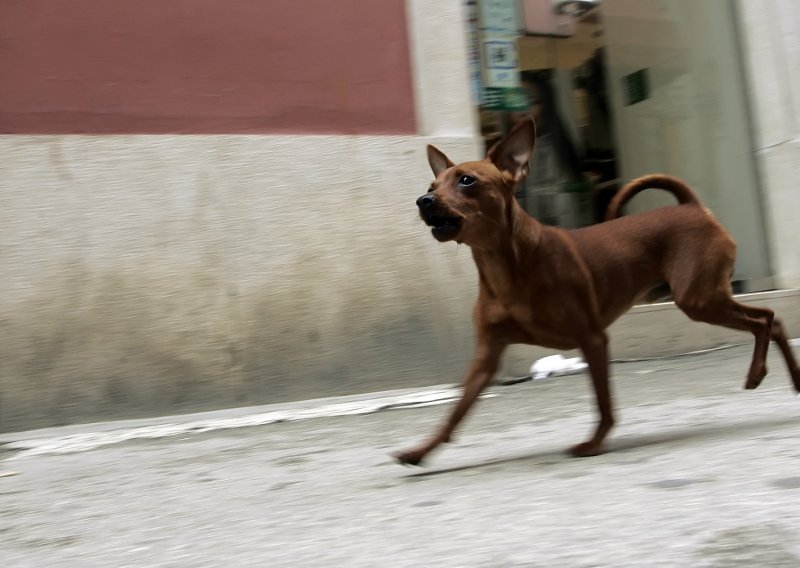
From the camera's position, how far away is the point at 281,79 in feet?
19.1

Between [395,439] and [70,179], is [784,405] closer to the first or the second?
[395,439]

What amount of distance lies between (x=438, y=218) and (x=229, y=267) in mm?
3008

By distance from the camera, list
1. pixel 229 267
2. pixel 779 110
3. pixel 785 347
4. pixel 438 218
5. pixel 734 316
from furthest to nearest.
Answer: pixel 779 110, pixel 229 267, pixel 785 347, pixel 734 316, pixel 438 218

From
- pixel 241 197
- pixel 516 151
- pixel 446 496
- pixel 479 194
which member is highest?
pixel 241 197

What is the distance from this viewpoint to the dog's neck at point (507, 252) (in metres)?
3.05

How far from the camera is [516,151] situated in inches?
124

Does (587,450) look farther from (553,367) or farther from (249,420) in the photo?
(553,367)

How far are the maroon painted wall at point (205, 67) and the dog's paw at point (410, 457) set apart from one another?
3.37 metres

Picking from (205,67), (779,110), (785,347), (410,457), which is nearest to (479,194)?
(410,457)

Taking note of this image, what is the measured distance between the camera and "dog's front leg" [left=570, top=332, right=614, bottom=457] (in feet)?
10.0

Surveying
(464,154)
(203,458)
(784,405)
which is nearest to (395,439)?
(203,458)

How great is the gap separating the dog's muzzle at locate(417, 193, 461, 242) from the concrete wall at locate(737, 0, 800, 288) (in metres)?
5.28

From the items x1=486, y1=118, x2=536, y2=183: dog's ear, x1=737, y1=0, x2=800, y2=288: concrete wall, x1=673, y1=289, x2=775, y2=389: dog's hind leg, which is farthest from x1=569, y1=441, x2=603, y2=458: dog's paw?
x1=737, y1=0, x2=800, y2=288: concrete wall

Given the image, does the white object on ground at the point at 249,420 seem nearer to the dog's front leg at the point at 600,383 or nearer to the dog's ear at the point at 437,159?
the dog's ear at the point at 437,159
